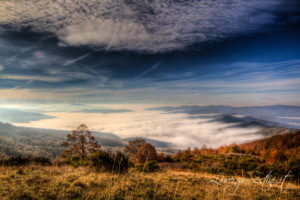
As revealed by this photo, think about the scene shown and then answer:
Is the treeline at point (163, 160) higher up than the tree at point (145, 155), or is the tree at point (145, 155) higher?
the treeline at point (163, 160)

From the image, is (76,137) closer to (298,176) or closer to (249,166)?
(249,166)

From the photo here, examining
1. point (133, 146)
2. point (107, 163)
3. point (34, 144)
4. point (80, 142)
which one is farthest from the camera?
point (34, 144)

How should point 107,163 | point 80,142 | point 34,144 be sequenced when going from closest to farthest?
point 107,163
point 80,142
point 34,144

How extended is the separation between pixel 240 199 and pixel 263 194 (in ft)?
5.36

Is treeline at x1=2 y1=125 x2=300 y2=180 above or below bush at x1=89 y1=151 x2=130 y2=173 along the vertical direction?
below

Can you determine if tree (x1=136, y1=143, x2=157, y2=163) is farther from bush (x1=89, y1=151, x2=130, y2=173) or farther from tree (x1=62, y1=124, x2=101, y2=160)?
bush (x1=89, y1=151, x2=130, y2=173)

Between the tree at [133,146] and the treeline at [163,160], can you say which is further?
the tree at [133,146]

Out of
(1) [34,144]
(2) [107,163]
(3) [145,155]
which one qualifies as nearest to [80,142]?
(3) [145,155]

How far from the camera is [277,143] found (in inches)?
1271

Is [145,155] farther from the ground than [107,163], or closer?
closer

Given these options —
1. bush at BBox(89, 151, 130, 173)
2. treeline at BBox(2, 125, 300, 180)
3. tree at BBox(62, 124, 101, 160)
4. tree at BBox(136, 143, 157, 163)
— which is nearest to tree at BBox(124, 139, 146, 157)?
treeline at BBox(2, 125, 300, 180)

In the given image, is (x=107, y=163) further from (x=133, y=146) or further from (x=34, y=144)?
(x=34, y=144)

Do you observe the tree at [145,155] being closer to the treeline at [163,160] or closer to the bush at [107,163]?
the treeline at [163,160]

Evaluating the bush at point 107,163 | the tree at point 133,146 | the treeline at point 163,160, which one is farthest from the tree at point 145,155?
the bush at point 107,163
